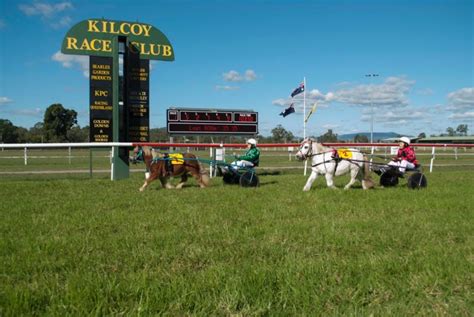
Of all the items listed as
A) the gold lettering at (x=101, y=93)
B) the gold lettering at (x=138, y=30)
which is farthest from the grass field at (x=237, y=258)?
the gold lettering at (x=138, y=30)

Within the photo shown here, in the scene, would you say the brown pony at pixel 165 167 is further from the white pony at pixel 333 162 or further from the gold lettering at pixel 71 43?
the gold lettering at pixel 71 43

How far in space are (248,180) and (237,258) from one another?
7.08 meters

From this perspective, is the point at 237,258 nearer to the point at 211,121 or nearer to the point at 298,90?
the point at 211,121

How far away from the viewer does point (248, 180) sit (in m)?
11.7

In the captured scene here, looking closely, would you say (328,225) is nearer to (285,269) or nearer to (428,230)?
(428,230)

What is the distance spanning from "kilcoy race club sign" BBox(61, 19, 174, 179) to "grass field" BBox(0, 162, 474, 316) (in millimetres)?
7471

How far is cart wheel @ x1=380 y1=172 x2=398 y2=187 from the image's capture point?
11.8 metres

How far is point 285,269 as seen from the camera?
13.5 feet

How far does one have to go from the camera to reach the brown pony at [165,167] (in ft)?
37.2

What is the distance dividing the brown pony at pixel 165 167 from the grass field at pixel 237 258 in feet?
9.92

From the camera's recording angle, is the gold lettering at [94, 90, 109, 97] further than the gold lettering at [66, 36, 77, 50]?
Yes

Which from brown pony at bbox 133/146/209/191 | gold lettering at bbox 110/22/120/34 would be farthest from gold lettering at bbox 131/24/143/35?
brown pony at bbox 133/146/209/191

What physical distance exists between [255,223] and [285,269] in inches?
94.9

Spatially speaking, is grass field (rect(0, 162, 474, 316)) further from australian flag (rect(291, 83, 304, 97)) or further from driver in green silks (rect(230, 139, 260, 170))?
australian flag (rect(291, 83, 304, 97))
